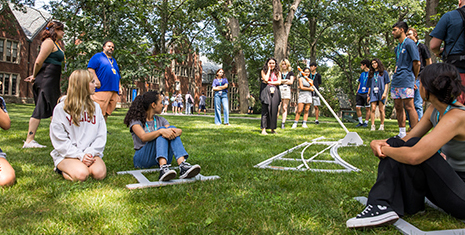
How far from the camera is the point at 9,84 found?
106ft

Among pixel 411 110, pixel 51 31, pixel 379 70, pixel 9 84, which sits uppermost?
pixel 9 84

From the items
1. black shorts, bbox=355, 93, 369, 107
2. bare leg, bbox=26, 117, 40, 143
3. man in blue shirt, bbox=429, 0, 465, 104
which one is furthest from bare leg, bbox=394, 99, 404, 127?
bare leg, bbox=26, 117, 40, 143

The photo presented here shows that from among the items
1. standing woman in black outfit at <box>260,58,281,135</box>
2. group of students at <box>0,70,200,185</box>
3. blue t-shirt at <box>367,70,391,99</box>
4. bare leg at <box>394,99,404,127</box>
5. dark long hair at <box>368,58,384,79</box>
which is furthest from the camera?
dark long hair at <box>368,58,384,79</box>

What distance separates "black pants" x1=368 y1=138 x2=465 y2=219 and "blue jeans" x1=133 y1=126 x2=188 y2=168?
6.52 ft

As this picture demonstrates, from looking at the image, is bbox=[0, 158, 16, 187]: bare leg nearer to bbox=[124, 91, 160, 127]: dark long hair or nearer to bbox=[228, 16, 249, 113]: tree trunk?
bbox=[124, 91, 160, 127]: dark long hair

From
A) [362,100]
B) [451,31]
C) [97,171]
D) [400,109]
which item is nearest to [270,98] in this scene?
[400,109]

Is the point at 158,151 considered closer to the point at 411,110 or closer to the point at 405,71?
the point at 411,110

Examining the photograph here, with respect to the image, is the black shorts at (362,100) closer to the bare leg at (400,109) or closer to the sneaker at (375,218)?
the bare leg at (400,109)

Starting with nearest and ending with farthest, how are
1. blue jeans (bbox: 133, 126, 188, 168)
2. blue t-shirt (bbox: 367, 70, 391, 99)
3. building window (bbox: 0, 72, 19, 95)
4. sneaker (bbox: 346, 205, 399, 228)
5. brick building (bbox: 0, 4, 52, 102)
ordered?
sneaker (bbox: 346, 205, 399, 228) < blue jeans (bbox: 133, 126, 188, 168) < blue t-shirt (bbox: 367, 70, 391, 99) < building window (bbox: 0, 72, 19, 95) < brick building (bbox: 0, 4, 52, 102)

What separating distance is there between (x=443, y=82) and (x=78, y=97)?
326 cm

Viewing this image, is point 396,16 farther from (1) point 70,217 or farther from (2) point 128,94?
(2) point 128,94

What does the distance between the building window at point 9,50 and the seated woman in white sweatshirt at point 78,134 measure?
36.7m

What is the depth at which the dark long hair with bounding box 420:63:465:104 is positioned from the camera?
81.4 inches

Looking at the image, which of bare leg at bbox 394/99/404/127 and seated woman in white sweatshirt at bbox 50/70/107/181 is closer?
seated woman in white sweatshirt at bbox 50/70/107/181
